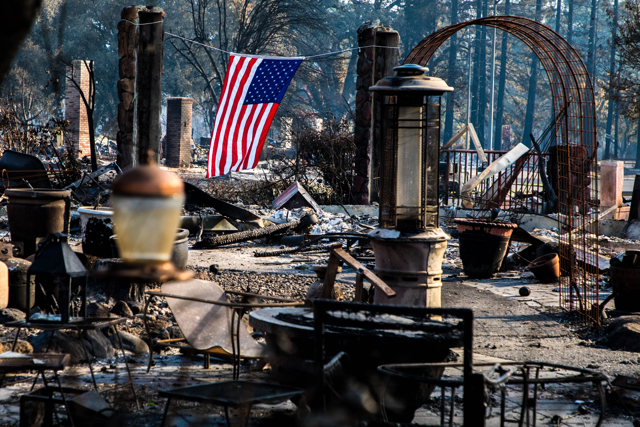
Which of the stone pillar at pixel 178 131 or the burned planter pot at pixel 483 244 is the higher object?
the stone pillar at pixel 178 131

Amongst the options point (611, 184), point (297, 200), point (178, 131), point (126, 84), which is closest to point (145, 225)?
point (297, 200)

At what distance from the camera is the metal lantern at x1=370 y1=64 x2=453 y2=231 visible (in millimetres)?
5105

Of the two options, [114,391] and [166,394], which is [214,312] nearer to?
[114,391]

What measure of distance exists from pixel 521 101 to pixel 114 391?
61.1 metres

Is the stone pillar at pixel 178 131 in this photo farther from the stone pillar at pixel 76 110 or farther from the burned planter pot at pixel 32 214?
the burned planter pot at pixel 32 214

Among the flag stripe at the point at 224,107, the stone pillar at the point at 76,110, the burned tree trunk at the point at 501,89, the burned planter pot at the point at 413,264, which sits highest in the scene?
the burned tree trunk at the point at 501,89

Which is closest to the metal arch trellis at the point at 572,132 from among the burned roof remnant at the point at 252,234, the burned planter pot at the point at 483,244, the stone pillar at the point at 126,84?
the burned planter pot at the point at 483,244

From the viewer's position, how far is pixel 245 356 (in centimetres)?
437

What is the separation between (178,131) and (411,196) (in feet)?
66.5

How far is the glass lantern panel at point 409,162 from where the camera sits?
17.0ft

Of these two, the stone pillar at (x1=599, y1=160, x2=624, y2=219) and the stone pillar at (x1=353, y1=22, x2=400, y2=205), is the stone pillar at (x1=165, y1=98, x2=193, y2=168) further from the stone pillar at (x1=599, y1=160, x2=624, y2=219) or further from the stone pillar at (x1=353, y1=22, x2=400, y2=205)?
the stone pillar at (x1=599, y1=160, x2=624, y2=219)

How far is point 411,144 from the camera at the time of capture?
5191mm

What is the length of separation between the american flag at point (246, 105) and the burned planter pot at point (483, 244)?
372 cm

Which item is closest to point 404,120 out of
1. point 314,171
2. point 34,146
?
point 314,171
